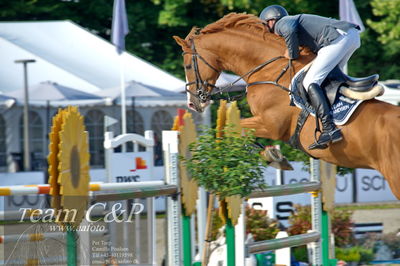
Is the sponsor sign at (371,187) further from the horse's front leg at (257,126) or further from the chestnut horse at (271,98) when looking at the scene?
the horse's front leg at (257,126)

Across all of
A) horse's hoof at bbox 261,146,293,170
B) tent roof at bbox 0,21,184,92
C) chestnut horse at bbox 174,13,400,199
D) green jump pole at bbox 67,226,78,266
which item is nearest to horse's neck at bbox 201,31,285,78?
chestnut horse at bbox 174,13,400,199

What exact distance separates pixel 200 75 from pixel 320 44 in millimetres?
1027

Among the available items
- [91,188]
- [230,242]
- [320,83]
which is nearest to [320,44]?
[320,83]

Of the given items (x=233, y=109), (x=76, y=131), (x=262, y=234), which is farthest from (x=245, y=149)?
(x=262, y=234)

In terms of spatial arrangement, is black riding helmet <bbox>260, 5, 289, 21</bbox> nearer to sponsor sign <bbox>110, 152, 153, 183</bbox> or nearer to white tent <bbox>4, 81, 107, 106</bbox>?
sponsor sign <bbox>110, 152, 153, 183</bbox>

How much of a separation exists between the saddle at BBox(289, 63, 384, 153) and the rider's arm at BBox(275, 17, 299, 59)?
0.19 metres

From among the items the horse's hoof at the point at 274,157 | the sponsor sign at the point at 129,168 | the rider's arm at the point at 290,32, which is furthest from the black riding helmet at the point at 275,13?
the sponsor sign at the point at 129,168

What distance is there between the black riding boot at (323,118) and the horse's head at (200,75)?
0.92 meters

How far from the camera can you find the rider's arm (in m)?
6.16

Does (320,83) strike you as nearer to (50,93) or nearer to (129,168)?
(129,168)

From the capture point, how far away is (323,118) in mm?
6238

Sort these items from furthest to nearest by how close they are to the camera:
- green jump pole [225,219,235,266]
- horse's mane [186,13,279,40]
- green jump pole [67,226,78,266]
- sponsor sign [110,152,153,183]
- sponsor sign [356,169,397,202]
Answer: sponsor sign [356,169,397,202], sponsor sign [110,152,153,183], horse's mane [186,13,279,40], green jump pole [225,219,235,266], green jump pole [67,226,78,266]

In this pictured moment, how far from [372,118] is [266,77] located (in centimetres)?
91

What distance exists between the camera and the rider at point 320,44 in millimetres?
6211
